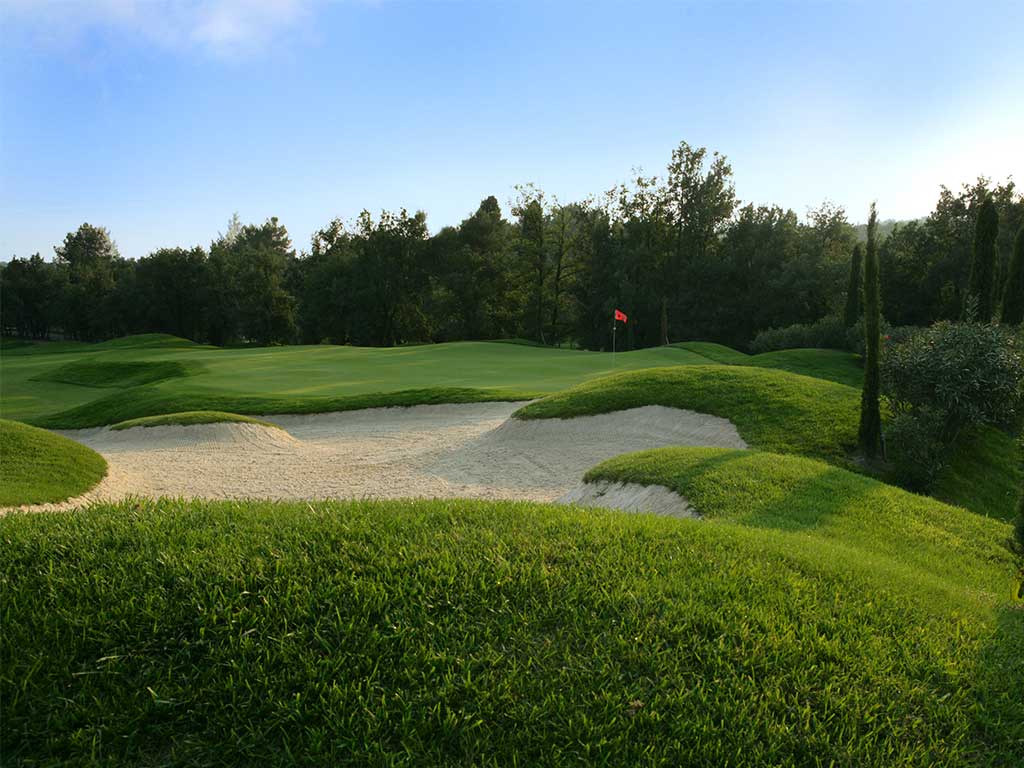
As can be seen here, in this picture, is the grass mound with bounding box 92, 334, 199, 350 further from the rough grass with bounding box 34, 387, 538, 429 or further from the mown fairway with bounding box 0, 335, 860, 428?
the rough grass with bounding box 34, 387, 538, 429

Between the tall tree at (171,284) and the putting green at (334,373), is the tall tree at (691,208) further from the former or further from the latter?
the tall tree at (171,284)

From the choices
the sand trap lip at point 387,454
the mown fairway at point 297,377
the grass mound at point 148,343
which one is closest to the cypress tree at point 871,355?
the sand trap lip at point 387,454

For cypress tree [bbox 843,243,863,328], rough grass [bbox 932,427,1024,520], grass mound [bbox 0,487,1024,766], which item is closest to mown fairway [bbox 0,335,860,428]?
cypress tree [bbox 843,243,863,328]

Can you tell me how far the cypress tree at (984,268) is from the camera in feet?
69.9

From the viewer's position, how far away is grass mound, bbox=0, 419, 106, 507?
11044 mm

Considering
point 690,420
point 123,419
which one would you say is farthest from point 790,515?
point 123,419

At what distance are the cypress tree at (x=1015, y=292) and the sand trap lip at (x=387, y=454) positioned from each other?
42.7 feet

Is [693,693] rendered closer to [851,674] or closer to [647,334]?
[851,674]

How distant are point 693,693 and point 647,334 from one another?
5903cm

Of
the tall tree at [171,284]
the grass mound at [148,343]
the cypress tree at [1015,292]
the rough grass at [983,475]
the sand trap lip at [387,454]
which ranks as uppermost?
the tall tree at [171,284]

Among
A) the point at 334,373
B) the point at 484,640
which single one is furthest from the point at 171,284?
the point at 484,640

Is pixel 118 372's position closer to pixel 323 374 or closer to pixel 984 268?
pixel 323 374

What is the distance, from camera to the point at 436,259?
65375mm

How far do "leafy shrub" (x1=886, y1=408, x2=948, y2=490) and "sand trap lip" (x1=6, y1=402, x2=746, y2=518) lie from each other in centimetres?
328
